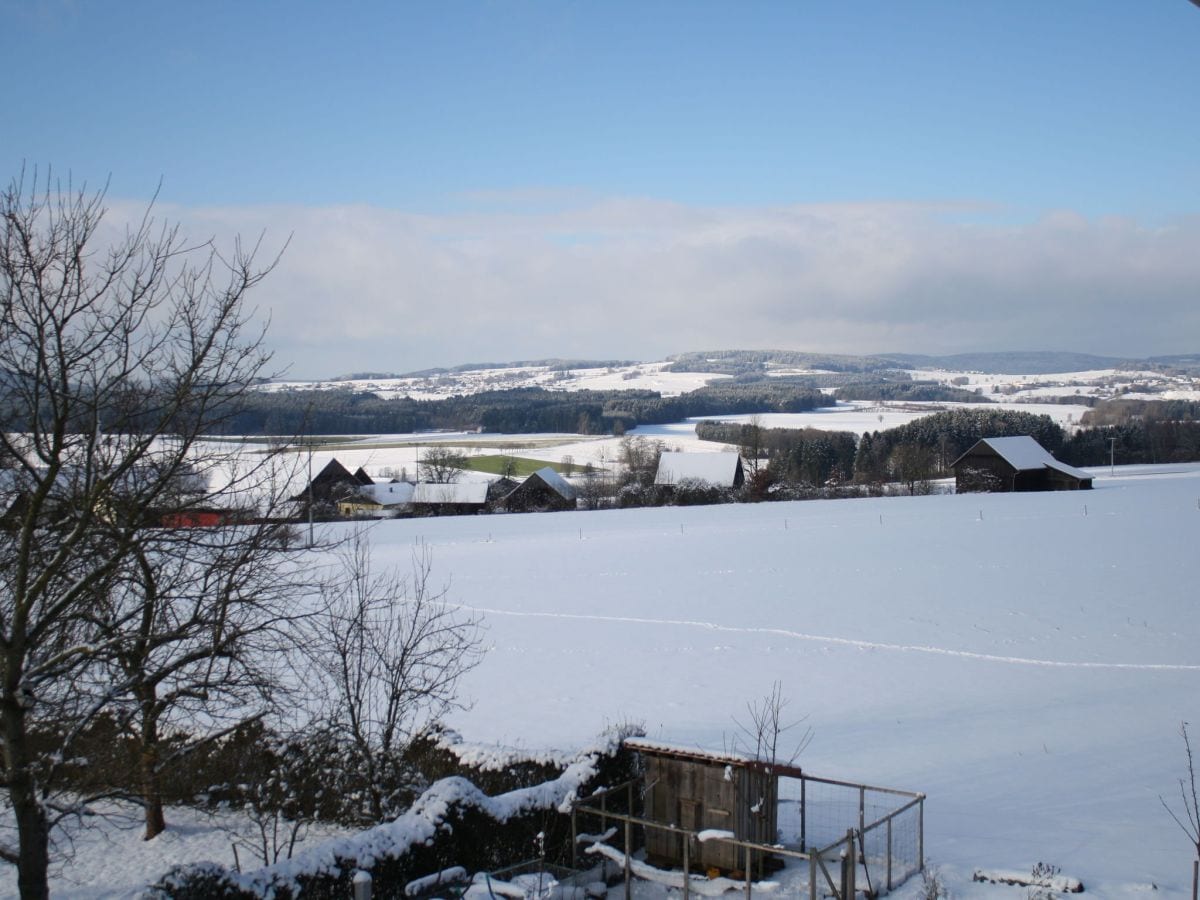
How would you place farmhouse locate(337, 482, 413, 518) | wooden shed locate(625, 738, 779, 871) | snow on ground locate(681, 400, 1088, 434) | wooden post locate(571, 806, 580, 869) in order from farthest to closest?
snow on ground locate(681, 400, 1088, 434) < farmhouse locate(337, 482, 413, 518) < wooden shed locate(625, 738, 779, 871) < wooden post locate(571, 806, 580, 869)

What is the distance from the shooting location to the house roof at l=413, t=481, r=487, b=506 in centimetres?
6679

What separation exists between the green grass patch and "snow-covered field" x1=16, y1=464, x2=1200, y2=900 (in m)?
36.6

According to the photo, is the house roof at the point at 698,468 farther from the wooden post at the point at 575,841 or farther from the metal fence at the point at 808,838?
the wooden post at the point at 575,841

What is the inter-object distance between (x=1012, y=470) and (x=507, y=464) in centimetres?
4521

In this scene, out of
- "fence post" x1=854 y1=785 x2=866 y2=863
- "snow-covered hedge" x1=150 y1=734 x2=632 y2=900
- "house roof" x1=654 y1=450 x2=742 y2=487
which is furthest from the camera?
"house roof" x1=654 y1=450 x2=742 y2=487

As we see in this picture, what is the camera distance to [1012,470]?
2498 inches

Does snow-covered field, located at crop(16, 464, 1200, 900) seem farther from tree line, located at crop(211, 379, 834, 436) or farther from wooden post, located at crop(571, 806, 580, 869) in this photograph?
tree line, located at crop(211, 379, 834, 436)

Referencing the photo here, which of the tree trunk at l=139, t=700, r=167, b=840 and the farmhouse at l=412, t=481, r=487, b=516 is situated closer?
the tree trunk at l=139, t=700, r=167, b=840

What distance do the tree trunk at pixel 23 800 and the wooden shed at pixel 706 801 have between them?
6946mm

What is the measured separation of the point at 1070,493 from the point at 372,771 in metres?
56.8

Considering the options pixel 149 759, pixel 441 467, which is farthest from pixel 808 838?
pixel 441 467

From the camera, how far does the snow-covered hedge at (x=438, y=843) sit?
8.43 metres

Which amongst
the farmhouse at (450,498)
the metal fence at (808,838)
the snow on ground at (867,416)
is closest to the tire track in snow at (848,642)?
the metal fence at (808,838)

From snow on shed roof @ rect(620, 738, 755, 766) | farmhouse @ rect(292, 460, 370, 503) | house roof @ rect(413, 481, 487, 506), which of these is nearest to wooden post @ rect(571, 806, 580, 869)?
snow on shed roof @ rect(620, 738, 755, 766)
